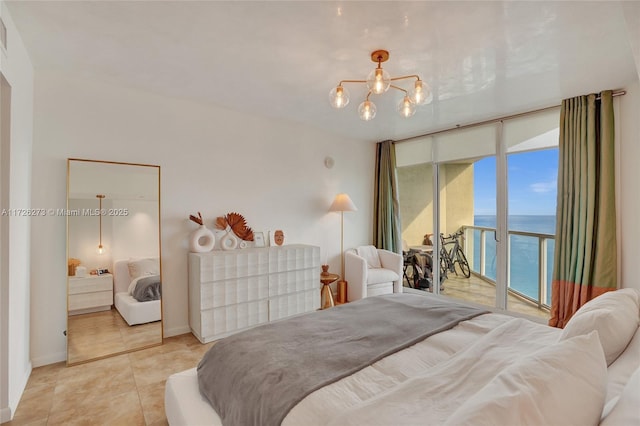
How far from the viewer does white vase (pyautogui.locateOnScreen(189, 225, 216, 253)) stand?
3.22 meters

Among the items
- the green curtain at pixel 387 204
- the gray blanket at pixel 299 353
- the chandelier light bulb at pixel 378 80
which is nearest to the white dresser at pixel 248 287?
the gray blanket at pixel 299 353

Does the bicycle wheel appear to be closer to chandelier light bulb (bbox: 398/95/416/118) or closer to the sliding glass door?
the sliding glass door

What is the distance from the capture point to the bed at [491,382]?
2.66 feet

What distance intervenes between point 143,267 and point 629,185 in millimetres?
4742

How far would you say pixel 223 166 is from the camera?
353 cm

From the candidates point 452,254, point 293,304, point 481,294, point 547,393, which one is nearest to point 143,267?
point 293,304

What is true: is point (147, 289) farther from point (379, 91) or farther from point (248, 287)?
point (379, 91)

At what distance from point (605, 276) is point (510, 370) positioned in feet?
9.52

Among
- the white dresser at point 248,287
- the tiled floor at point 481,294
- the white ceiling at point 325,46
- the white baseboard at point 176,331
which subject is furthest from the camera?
the tiled floor at point 481,294

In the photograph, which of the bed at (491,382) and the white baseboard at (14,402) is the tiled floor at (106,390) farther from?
the bed at (491,382)

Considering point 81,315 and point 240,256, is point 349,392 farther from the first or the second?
point 81,315

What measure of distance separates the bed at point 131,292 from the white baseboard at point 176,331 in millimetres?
220

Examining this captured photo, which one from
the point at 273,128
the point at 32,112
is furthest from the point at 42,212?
the point at 273,128

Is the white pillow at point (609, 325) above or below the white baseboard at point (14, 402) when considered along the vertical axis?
above
